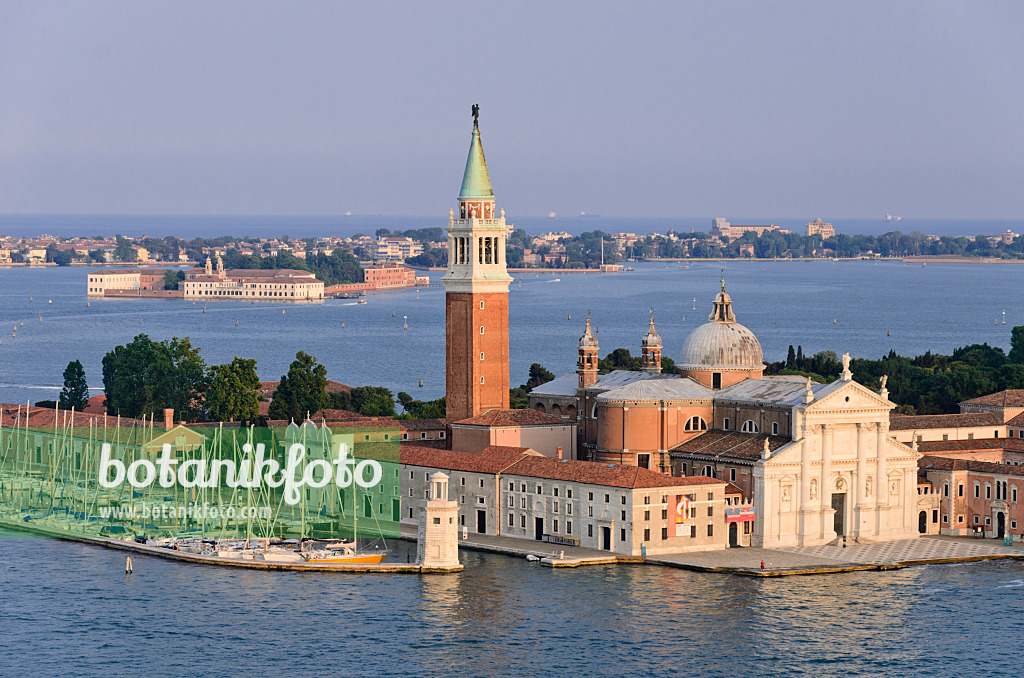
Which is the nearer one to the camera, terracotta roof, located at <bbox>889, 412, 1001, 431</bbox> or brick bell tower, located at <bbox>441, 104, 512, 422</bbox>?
terracotta roof, located at <bbox>889, 412, 1001, 431</bbox>

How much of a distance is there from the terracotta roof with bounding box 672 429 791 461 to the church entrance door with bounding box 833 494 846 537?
7.16ft

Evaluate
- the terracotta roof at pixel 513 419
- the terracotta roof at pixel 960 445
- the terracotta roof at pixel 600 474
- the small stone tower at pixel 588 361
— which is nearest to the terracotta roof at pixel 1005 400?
the terracotta roof at pixel 960 445

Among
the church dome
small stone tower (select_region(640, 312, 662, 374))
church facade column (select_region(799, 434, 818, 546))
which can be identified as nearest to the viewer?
church facade column (select_region(799, 434, 818, 546))

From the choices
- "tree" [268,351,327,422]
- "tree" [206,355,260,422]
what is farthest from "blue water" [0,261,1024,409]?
"tree" [206,355,260,422]

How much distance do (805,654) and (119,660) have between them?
47.3 ft

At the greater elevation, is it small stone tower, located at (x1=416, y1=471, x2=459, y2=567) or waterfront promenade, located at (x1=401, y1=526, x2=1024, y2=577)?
small stone tower, located at (x1=416, y1=471, x2=459, y2=567)

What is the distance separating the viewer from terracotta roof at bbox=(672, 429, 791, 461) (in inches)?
2069

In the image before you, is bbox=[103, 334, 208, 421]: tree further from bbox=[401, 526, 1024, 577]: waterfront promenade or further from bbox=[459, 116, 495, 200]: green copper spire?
bbox=[401, 526, 1024, 577]: waterfront promenade

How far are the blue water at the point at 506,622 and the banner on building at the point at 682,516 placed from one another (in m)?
1.96

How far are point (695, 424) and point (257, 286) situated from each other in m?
138

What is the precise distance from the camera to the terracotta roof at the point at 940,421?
57344 mm

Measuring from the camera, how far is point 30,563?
1964 inches

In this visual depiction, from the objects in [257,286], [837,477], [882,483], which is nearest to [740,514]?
[837,477]

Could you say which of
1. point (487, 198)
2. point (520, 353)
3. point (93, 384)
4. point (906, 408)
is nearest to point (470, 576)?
point (487, 198)
